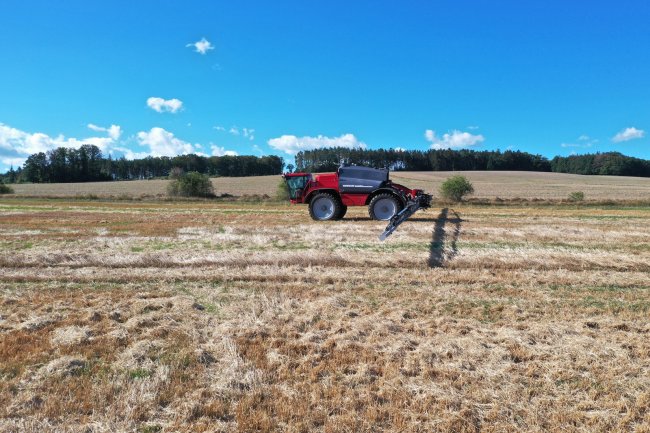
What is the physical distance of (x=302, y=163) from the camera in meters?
84.9

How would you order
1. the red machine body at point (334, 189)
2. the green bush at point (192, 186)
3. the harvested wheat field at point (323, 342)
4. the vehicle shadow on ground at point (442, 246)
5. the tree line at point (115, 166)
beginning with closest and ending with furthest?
1. the harvested wheat field at point (323, 342)
2. the vehicle shadow on ground at point (442, 246)
3. the red machine body at point (334, 189)
4. the green bush at point (192, 186)
5. the tree line at point (115, 166)

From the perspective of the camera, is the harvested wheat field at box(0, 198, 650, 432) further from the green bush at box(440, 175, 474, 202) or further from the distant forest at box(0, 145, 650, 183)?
the distant forest at box(0, 145, 650, 183)

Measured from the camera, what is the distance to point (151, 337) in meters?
4.45

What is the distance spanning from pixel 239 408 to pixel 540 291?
15.9ft

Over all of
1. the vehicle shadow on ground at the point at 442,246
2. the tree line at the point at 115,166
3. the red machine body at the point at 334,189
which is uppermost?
the tree line at the point at 115,166

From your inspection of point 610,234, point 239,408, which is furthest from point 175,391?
point 610,234

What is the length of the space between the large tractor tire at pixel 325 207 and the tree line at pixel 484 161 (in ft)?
219

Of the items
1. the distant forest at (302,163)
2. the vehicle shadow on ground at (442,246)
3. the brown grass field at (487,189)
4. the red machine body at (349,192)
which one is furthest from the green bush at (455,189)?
the distant forest at (302,163)

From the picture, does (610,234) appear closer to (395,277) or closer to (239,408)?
(395,277)

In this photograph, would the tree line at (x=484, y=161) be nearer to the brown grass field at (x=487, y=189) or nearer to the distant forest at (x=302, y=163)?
the distant forest at (x=302, y=163)

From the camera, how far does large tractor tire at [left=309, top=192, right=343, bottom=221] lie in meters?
15.4

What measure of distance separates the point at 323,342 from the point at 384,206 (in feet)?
36.5

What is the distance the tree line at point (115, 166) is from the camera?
8162 centimetres

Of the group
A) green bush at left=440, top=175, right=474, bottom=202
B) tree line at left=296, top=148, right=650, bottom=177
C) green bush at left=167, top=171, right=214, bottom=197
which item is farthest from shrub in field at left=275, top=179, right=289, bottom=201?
tree line at left=296, top=148, right=650, bottom=177
